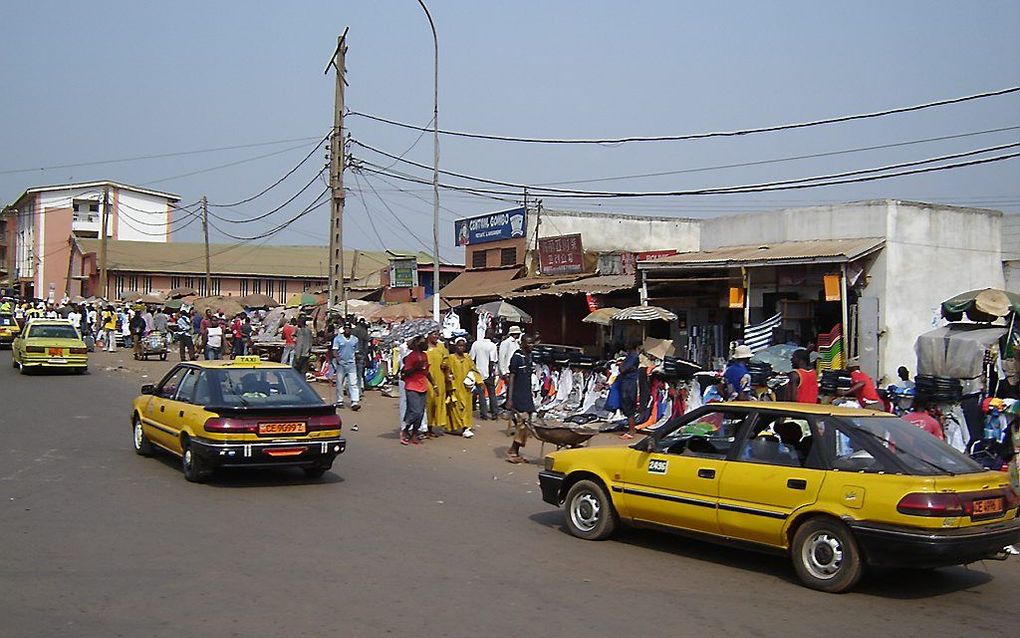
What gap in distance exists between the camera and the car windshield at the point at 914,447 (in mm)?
7203

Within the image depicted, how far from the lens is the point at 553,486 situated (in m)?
9.39

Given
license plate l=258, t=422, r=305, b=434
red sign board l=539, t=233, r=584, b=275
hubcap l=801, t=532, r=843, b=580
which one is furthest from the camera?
red sign board l=539, t=233, r=584, b=275

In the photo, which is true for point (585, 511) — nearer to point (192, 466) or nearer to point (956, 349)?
point (192, 466)

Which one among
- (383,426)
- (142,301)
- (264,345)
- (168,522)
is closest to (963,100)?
(383,426)

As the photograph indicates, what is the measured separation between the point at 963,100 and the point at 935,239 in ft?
14.0

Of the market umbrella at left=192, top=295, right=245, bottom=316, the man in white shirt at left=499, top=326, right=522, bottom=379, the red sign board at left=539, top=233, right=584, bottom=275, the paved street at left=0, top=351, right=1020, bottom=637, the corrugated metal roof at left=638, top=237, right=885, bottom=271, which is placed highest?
the red sign board at left=539, top=233, right=584, bottom=275

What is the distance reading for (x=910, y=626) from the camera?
6.43 m

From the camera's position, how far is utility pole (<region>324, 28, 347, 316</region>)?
2741 cm

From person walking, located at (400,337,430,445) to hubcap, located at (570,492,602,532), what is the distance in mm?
6553

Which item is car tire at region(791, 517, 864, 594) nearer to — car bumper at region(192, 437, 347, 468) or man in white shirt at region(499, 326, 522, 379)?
car bumper at region(192, 437, 347, 468)

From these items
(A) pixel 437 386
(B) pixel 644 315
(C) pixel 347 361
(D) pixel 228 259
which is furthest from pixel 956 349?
(D) pixel 228 259

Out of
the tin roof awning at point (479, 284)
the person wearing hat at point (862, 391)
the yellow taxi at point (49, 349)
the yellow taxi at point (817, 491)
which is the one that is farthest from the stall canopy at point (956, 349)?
the yellow taxi at point (49, 349)

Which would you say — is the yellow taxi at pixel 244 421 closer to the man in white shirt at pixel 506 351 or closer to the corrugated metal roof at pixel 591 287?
the man in white shirt at pixel 506 351

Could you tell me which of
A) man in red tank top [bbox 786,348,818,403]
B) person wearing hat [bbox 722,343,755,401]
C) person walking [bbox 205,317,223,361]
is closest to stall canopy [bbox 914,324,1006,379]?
person wearing hat [bbox 722,343,755,401]
